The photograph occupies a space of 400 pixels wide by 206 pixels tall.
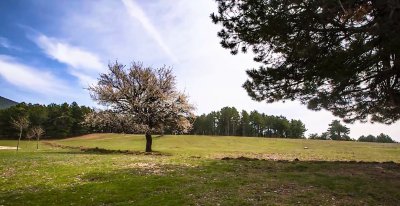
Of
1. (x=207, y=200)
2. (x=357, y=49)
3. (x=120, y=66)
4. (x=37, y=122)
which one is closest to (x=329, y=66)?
(x=357, y=49)

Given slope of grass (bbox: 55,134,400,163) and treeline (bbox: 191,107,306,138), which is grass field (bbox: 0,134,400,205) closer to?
slope of grass (bbox: 55,134,400,163)

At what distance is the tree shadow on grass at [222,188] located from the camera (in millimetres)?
14156

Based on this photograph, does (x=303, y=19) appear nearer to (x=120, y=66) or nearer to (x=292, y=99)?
(x=292, y=99)

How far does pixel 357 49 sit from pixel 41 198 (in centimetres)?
1506

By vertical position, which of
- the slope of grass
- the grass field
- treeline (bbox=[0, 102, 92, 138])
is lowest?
the grass field

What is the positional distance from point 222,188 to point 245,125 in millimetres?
142237

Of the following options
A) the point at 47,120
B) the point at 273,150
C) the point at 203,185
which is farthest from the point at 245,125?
the point at 203,185

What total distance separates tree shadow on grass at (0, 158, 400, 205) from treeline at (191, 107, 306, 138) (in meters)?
134

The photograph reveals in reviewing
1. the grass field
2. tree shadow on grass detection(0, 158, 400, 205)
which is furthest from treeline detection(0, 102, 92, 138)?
tree shadow on grass detection(0, 158, 400, 205)

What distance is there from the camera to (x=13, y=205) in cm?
1347

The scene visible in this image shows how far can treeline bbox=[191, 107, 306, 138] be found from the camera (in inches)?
6142

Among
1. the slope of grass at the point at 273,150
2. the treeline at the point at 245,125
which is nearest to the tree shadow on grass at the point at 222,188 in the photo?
the slope of grass at the point at 273,150

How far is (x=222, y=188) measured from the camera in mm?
16281

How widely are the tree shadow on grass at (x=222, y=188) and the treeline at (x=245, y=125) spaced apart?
440 ft
